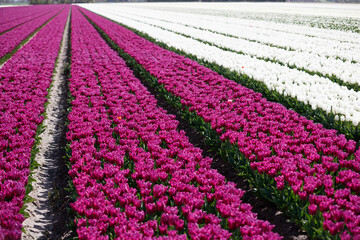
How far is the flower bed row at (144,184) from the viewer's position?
363cm

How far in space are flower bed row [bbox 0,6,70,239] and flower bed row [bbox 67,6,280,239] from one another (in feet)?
2.47

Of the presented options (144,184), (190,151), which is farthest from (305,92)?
(144,184)

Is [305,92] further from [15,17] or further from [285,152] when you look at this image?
[15,17]

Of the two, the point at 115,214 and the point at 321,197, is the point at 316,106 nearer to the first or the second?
the point at 321,197

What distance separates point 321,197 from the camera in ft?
12.9

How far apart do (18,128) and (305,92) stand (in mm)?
7243

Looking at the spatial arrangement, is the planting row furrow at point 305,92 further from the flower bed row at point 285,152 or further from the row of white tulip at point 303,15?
the row of white tulip at point 303,15

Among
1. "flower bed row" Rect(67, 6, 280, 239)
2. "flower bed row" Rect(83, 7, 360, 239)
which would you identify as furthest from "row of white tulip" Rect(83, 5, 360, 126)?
"flower bed row" Rect(67, 6, 280, 239)

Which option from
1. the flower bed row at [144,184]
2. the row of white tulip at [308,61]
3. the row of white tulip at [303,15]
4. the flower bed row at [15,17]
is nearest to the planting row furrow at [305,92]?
the row of white tulip at [308,61]

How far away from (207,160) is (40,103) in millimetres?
5336

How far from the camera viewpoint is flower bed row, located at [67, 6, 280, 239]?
143 inches

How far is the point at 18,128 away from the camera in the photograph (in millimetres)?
6805

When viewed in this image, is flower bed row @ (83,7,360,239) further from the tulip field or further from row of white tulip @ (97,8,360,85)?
row of white tulip @ (97,8,360,85)

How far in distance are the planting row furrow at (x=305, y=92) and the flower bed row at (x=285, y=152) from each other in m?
0.54
